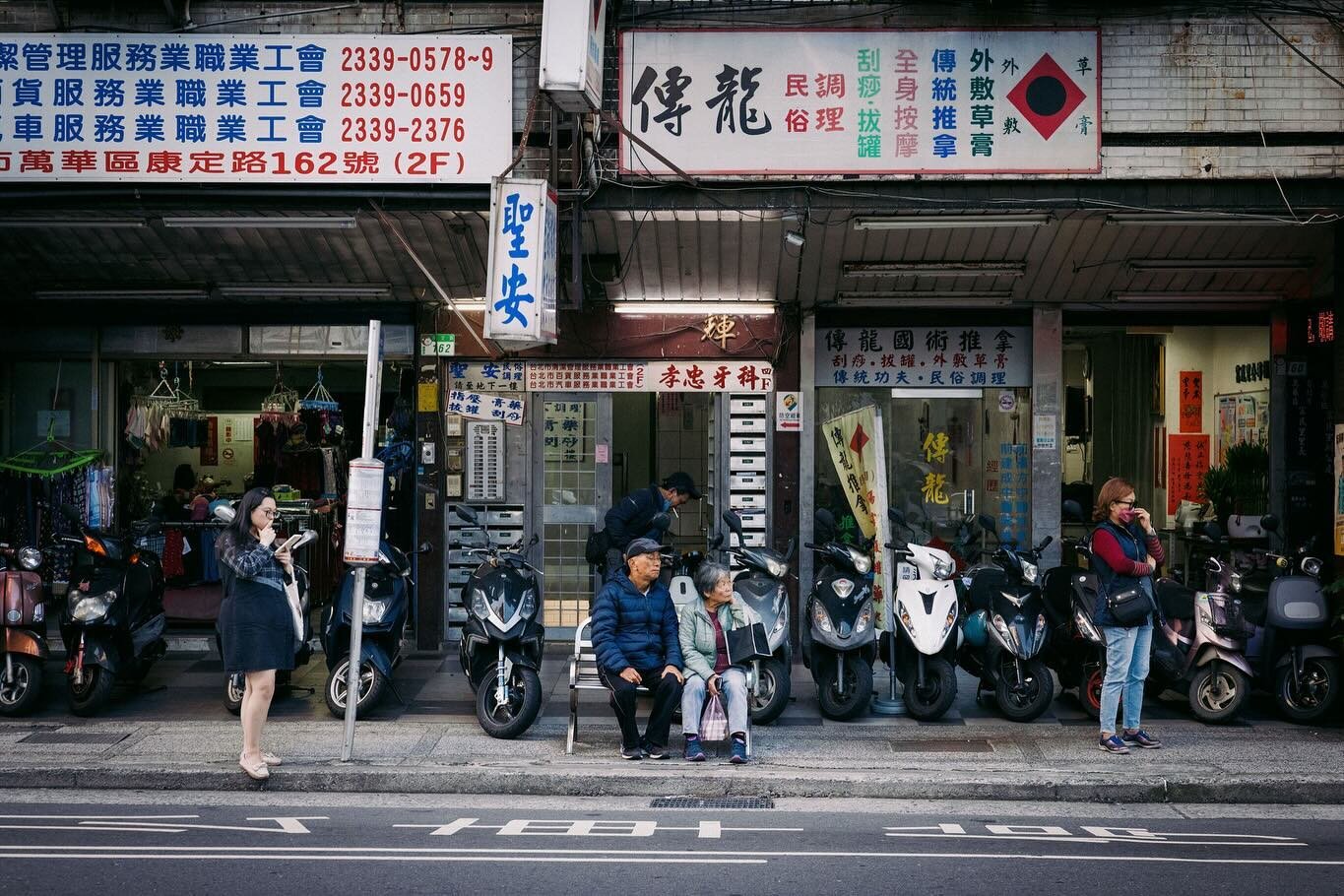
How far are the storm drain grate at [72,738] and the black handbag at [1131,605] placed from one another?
24.1ft

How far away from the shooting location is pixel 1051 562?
12.3 meters

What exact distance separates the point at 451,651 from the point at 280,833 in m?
5.44

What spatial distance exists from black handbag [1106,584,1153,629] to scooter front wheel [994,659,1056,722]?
105cm

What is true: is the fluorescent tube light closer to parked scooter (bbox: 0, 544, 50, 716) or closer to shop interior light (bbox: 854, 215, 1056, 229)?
parked scooter (bbox: 0, 544, 50, 716)

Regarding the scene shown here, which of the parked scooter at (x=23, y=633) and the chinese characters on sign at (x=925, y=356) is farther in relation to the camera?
the chinese characters on sign at (x=925, y=356)

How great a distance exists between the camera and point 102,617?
30.6ft

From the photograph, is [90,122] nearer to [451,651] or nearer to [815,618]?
[451,651]

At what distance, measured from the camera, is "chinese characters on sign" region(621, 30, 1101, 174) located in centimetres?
1028

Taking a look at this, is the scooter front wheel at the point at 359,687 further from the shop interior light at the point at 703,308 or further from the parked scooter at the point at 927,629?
the shop interior light at the point at 703,308

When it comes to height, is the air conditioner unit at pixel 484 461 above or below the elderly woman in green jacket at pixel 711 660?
above

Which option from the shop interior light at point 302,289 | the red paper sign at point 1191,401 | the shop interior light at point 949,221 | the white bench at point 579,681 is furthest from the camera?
the red paper sign at point 1191,401

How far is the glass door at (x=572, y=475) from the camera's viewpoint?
40.8 ft

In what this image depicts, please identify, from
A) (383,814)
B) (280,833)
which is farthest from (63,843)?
(383,814)

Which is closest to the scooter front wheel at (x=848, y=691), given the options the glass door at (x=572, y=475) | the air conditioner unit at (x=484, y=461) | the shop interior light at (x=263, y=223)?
the glass door at (x=572, y=475)
